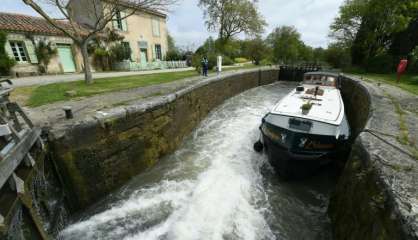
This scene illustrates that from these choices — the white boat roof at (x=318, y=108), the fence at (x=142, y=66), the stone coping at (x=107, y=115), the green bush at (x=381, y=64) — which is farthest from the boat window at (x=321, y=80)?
the fence at (x=142, y=66)

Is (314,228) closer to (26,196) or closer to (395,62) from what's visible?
(26,196)

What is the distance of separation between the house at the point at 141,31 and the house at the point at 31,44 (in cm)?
382

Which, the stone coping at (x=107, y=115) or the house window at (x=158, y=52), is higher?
the house window at (x=158, y=52)

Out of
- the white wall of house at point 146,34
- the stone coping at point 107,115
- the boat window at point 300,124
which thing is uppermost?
the white wall of house at point 146,34

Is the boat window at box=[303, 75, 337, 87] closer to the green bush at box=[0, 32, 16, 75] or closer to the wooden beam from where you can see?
the wooden beam

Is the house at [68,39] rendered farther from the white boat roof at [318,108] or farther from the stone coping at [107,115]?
the white boat roof at [318,108]

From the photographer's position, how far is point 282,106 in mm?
5949

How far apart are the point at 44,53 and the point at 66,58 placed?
5.26 ft

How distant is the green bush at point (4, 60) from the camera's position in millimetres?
11859

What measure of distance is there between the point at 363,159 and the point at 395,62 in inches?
785

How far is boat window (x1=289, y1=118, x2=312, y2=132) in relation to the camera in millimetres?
4596

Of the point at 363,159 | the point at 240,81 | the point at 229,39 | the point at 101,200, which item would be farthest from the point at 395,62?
the point at 101,200

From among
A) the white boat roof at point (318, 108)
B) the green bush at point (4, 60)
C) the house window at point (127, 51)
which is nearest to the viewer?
the white boat roof at point (318, 108)

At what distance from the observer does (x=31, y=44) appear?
13.6 meters
